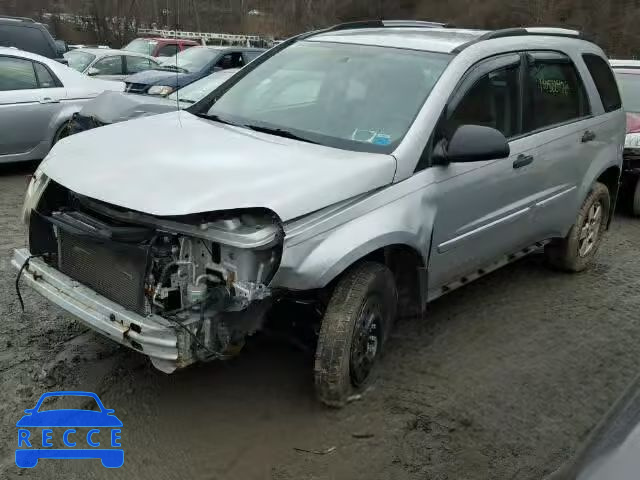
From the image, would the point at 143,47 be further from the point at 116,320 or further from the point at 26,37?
the point at 116,320

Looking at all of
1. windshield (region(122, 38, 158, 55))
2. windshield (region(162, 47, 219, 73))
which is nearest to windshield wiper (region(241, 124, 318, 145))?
windshield (region(162, 47, 219, 73))

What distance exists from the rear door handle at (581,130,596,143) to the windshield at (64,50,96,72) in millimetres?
10821

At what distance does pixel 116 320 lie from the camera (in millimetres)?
3070

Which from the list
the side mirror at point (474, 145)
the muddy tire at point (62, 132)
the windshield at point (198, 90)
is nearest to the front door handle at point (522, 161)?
the side mirror at point (474, 145)

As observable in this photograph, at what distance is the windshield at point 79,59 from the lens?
44.3ft

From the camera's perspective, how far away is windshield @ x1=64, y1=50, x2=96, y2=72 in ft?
44.3

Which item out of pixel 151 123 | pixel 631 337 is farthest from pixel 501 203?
pixel 151 123

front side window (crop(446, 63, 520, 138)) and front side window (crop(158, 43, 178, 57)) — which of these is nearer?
front side window (crop(446, 63, 520, 138))

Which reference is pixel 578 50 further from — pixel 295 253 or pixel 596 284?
pixel 295 253

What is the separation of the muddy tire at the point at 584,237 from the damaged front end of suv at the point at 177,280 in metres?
3.33

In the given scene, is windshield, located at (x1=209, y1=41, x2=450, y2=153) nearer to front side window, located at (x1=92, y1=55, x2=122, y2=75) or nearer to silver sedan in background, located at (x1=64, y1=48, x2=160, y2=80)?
silver sedan in background, located at (x1=64, y1=48, x2=160, y2=80)

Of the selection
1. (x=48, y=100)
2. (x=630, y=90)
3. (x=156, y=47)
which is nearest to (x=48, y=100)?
(x=48, y=100)

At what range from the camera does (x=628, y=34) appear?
28547 mm

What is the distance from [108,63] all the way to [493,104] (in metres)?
11.1
